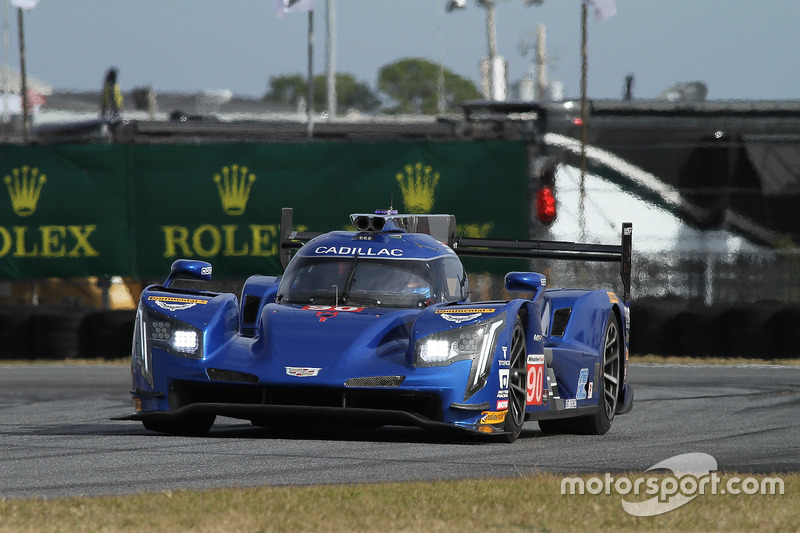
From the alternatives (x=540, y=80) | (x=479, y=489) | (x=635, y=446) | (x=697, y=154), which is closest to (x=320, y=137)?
(x=697, y=154)

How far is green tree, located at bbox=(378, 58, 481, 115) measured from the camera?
368ft

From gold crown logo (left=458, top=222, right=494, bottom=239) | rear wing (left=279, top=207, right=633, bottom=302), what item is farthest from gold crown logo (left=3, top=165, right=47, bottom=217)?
rear wing (left=279, top=207, right=633, bottom=302)

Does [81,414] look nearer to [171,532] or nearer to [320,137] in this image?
[171,532]

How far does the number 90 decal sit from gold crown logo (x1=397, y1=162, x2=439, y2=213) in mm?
9685

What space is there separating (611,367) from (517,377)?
7.50ft

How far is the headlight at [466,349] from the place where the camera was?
7.67 metres

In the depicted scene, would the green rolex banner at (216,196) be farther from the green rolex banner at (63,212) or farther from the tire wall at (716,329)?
the tire wall at (716,329)

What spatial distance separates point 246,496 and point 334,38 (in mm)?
34947

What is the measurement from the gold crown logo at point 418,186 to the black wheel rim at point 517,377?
9.98 m

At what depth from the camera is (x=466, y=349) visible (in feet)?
25.4

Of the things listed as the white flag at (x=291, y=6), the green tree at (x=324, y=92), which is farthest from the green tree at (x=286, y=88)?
the white flag at (x=291, y=6)

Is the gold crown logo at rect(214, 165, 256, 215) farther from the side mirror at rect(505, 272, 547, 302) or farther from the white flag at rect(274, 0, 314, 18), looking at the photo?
the side mirror at rect(505, 272, 547, 302)

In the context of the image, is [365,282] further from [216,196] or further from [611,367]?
[216,196]

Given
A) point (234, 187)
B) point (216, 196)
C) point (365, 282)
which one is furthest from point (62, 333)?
point (365, 282)
